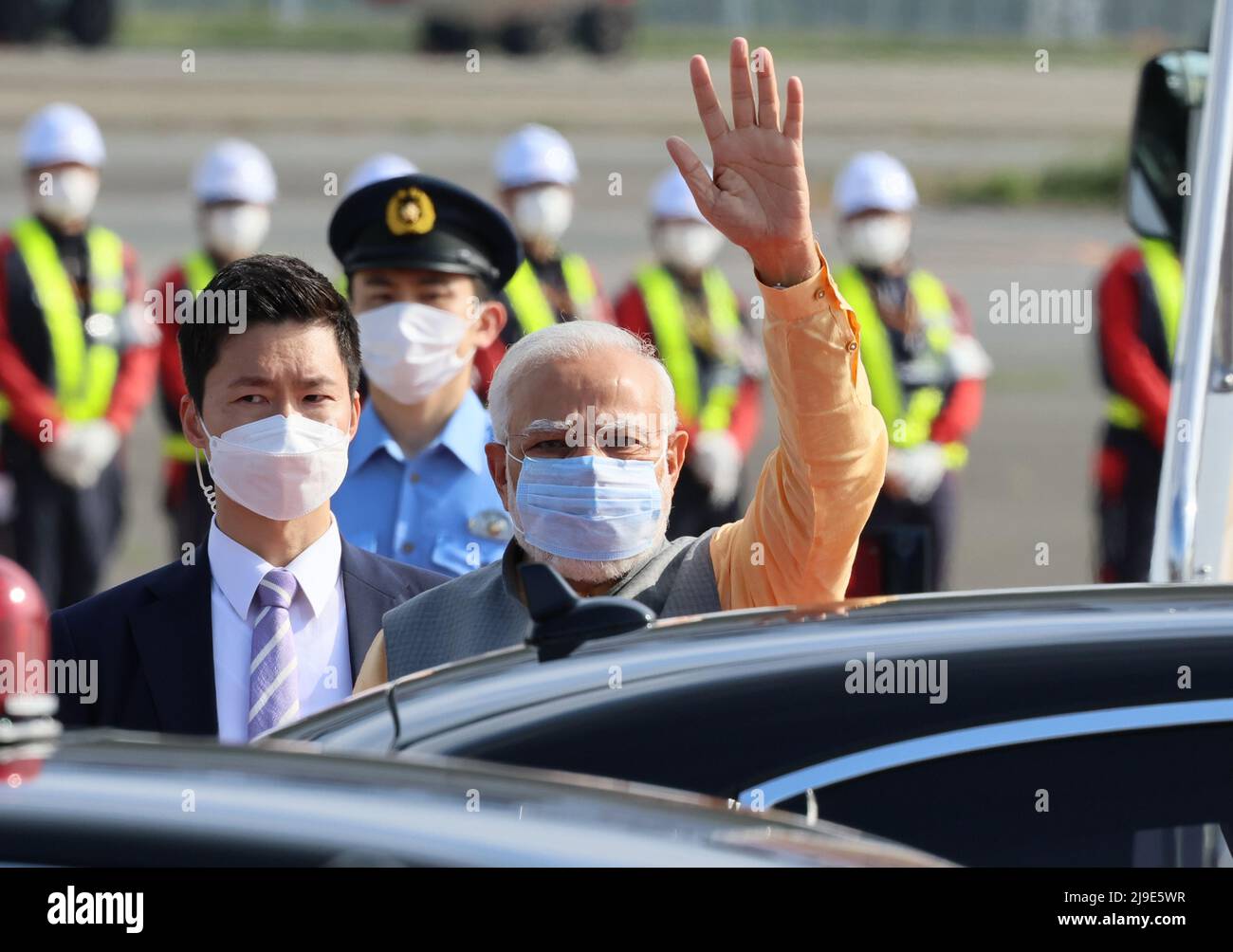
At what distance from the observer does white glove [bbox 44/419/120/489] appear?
7.89 meters

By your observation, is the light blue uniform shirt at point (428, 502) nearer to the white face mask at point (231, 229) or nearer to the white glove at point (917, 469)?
the white glove at point (917, 469)

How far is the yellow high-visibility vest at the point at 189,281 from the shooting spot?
786 cm

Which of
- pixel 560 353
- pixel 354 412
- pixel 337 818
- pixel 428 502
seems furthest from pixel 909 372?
pixel 337 818

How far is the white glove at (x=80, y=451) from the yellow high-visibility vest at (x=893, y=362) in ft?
8.72

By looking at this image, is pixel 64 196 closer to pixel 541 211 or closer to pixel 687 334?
pixel 541 211

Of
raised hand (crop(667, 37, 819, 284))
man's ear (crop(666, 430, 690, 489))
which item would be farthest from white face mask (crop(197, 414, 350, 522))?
raised hand (crop(667, 37, 819, 284))

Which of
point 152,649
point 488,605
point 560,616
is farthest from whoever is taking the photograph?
point 152,649

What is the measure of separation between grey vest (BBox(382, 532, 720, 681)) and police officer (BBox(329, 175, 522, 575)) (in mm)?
1303

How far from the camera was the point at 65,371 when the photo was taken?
7.84 metres

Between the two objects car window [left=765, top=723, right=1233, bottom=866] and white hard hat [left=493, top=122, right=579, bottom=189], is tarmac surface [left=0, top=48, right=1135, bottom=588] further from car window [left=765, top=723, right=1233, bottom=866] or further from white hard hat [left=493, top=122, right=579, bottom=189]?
car window [left=765, top=723, right=1233, bottom=866]

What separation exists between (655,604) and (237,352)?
0.75m

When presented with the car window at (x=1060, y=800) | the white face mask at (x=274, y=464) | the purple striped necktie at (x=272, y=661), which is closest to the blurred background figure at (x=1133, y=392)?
the white face mask at (x=274, y=464)

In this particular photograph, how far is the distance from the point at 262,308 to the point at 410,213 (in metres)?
1.47
